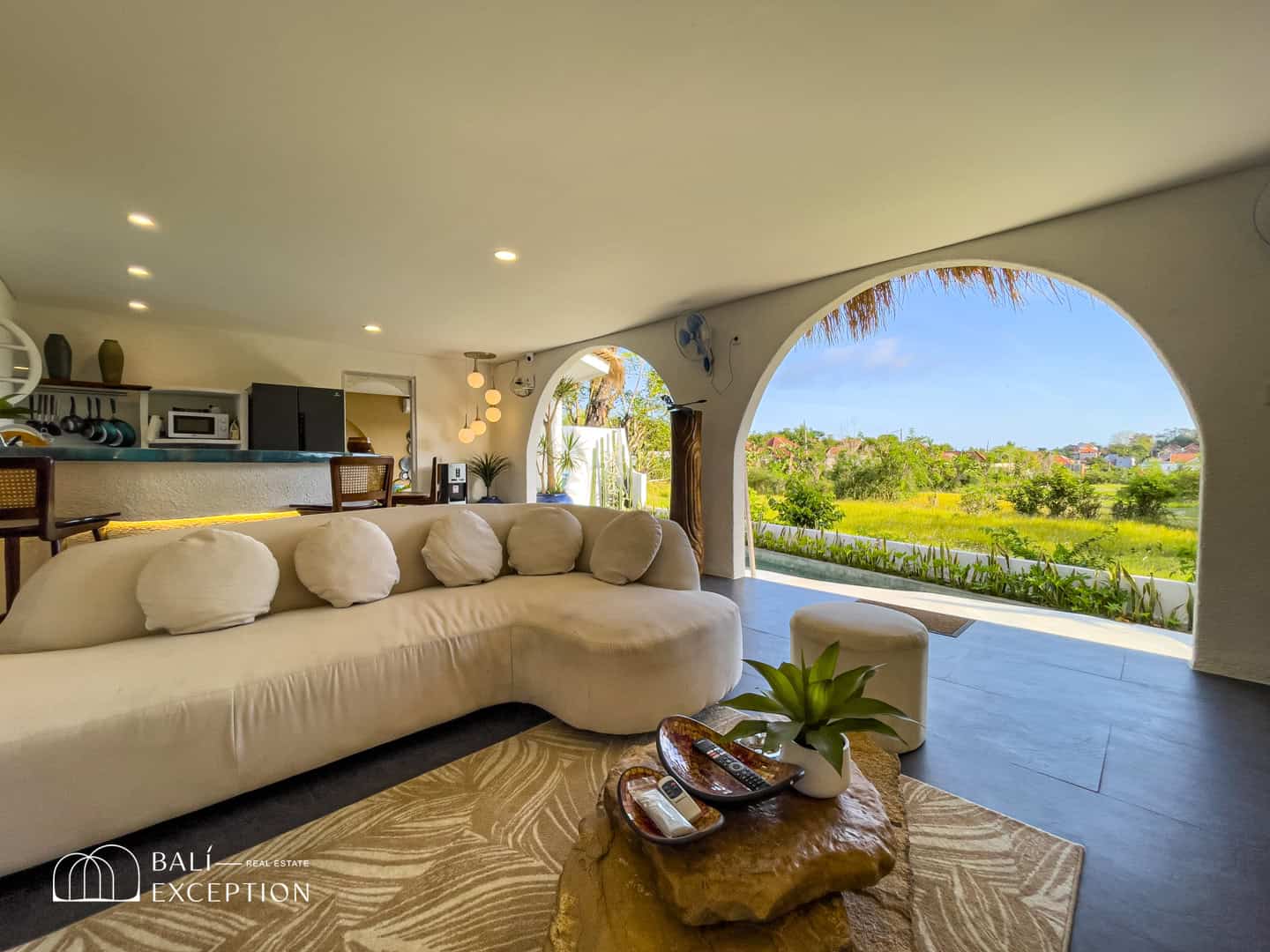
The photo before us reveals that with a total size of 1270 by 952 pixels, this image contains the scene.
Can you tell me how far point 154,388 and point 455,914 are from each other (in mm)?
6625

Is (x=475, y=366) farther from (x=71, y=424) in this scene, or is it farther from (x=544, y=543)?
(x=544, y=543)

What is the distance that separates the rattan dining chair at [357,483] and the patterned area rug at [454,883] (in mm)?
2139

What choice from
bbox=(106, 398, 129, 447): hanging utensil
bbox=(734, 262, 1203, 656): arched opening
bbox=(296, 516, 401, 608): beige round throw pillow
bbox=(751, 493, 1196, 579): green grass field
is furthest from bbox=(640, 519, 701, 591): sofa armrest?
bbox=(106, 398, 129, 447): hanging utensil

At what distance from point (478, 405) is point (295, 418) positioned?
8.35ft

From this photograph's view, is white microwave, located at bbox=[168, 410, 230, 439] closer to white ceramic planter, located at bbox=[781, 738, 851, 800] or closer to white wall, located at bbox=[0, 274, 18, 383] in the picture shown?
white wall, located at bbox=[0, 274, 18, 383]

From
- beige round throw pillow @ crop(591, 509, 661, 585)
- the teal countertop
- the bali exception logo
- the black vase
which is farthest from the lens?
the black vase

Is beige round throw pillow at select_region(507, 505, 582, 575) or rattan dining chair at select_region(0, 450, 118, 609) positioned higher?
rattan dining chair at select_region(0, 450, 118, 609)

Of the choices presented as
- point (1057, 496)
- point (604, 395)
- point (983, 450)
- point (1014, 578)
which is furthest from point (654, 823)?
point (604, 395)

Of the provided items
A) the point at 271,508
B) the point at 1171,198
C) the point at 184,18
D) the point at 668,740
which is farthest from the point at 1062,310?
the point at 271,508

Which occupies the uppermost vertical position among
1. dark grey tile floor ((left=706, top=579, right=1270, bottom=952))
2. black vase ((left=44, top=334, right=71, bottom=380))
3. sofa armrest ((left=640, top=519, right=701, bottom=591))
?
black vase ((left=44, top=334, right=71, bottom=380))

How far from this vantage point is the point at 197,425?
18.2 ft

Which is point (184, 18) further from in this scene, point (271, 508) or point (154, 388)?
point (154, 388)

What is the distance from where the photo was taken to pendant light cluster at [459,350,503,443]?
6520 millimetres

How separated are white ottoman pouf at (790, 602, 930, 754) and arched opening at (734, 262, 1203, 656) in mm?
2287
